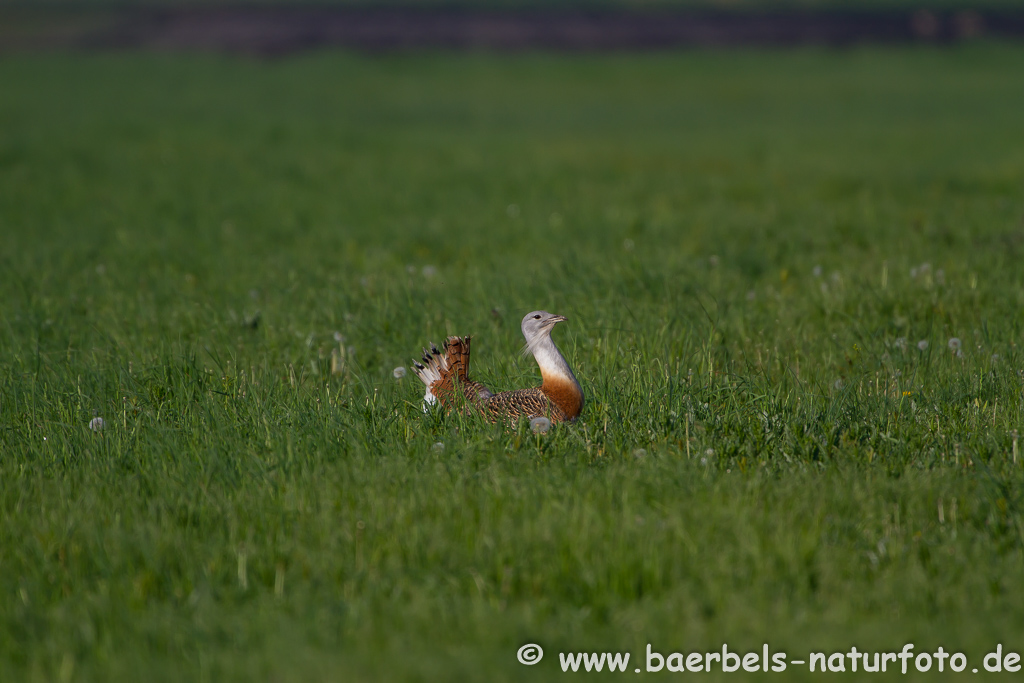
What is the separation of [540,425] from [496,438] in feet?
0.69

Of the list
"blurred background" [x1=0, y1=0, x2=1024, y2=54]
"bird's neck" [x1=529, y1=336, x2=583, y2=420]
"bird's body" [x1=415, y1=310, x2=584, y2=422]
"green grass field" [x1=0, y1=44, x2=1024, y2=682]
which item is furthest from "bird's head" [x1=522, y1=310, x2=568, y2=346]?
"blurred background" [x1=0, y1=0, x2=1024, y2=54]

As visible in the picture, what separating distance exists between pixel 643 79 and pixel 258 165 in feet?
78.0

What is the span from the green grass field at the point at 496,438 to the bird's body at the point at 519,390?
5.2 inches

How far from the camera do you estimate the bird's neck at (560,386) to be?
14.6 feet

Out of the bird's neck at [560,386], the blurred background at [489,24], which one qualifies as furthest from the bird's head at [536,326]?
the blurred background at [489,24]

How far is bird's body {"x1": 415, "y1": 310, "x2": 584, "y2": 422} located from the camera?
4.46m

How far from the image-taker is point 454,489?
380cm

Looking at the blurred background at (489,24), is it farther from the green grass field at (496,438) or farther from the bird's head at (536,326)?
the bird's head at (536,326)

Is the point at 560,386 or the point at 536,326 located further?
the point at 536,326

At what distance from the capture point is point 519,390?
15.4ft

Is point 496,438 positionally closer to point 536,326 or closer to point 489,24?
point 536,326

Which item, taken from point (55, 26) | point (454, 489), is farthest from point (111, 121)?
point (55, 26)

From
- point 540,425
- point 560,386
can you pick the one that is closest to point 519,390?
point 560,386

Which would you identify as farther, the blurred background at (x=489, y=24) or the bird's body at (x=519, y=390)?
the blurred background at (x=489, y=24)
